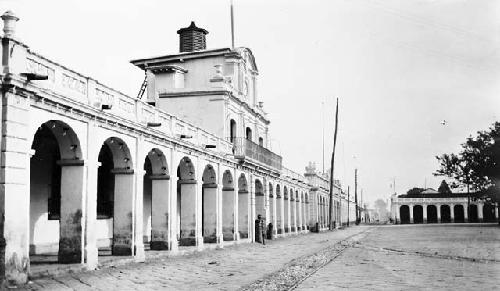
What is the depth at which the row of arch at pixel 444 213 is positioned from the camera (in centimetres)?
8300

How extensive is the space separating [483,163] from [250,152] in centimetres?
3313

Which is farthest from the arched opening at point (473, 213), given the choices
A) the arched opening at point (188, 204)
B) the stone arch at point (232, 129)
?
the arched opening at point (188, 204)

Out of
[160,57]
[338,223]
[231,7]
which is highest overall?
[231,7]

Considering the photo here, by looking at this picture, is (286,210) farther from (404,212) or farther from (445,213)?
(404,212)

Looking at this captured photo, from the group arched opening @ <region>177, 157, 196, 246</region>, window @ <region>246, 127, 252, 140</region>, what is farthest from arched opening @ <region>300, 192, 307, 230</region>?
arched opening @ <region>177, 157, 196, 246</region>

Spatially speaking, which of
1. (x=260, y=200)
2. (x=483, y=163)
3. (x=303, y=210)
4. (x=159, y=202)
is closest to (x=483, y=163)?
(x=483, y=163)

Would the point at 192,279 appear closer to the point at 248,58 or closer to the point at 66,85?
the point at 66,85

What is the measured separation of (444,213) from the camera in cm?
8594

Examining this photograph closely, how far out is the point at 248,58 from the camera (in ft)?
106

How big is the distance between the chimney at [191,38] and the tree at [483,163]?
3073 cm

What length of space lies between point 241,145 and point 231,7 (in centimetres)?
A: 753

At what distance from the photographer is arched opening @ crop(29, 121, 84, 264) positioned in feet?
41.3

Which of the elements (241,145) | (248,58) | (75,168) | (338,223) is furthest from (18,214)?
(338,223)

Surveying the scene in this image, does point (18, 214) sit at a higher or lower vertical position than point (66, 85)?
lower
